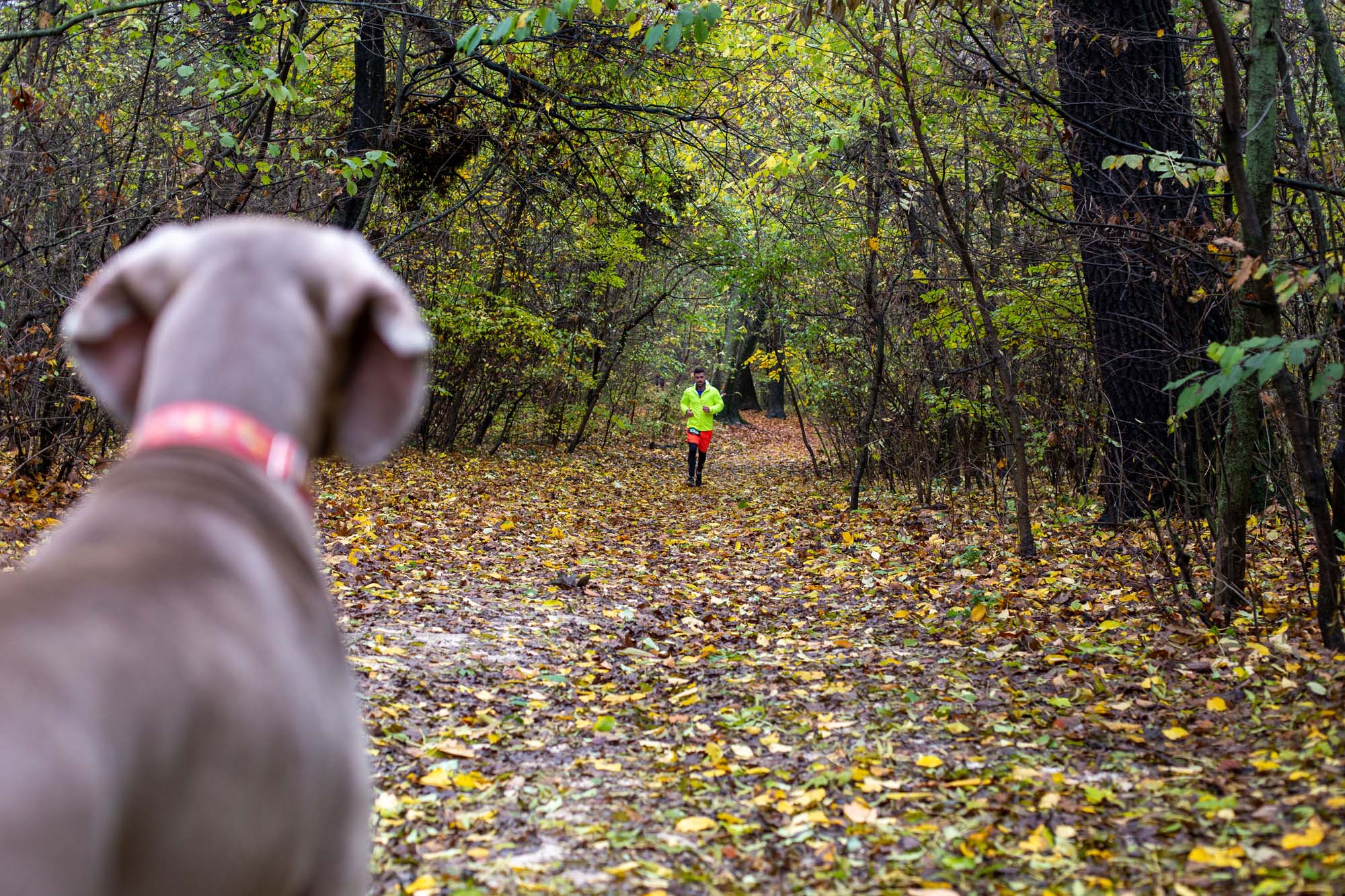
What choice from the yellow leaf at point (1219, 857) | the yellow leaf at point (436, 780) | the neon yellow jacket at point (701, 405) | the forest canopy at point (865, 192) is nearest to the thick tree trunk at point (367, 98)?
the forest canopy at point (865, 192)

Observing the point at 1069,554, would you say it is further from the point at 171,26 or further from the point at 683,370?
the point at 683,370

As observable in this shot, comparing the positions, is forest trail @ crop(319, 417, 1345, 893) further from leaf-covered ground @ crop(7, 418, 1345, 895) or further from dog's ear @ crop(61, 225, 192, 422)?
dog's ear @ crop(61, 225, 192, 422)

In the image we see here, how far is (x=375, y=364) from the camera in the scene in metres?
2.07

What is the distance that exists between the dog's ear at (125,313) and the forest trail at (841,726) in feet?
7.09

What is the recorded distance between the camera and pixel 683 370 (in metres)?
27.4

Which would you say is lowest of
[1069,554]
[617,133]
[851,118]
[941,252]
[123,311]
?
[1069,554]

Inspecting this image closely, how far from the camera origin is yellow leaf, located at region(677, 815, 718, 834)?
12.9ft

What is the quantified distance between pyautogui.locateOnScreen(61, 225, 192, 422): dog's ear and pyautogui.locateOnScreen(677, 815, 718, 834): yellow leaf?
106 inches

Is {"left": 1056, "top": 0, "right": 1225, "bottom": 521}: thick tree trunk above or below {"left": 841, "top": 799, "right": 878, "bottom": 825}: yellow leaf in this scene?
above

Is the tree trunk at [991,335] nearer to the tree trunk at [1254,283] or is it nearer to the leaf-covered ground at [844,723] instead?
the leaf-covered ground at [844,723]

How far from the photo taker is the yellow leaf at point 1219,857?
3107 mm

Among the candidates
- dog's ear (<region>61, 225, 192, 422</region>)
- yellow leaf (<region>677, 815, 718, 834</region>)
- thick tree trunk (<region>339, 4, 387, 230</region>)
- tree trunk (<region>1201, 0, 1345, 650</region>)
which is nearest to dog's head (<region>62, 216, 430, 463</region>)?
dog's ear (<region>61, 225, 192, 422</region>)

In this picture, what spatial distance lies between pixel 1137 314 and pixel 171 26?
9.62 meters

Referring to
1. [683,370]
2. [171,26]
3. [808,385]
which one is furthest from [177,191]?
[683,370]
